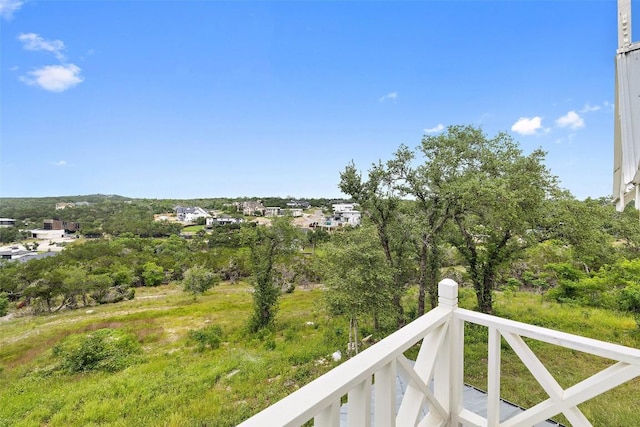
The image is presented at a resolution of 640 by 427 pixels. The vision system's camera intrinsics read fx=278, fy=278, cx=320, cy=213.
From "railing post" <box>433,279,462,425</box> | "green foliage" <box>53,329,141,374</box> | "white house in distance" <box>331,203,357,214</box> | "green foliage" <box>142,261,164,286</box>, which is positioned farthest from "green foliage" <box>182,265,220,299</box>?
"railing post" <box>433,279,462,425</box>

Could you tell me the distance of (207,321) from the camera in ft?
40.1

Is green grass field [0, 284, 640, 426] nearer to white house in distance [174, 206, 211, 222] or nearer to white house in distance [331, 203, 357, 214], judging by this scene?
white house in distance [331, 203, 357, 214]

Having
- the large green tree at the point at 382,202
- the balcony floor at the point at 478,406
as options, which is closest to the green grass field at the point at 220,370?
the balcony floor at the point at 478,406

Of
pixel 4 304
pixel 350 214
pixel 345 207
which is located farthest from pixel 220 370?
pixel 4 304

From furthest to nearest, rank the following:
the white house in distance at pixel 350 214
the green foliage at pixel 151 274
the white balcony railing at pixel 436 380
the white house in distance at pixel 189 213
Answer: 1. the white house in distance at pixel 189 213
2. the green foliage at pixel 151 274
3. the white house in distance at pixel 350 214
4. the white balcony railing at pixel 436 380

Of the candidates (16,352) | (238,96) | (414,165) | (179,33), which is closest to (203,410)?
(414,165)

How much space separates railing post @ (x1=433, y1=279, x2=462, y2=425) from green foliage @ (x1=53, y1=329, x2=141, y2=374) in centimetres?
1035

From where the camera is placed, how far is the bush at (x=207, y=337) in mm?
9234

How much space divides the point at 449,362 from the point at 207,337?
10.2 meters

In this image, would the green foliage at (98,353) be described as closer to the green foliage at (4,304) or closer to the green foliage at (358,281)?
the green foliage at (358,281)

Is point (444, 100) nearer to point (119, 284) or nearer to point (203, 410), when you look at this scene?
point (203, 410)

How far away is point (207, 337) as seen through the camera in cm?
969

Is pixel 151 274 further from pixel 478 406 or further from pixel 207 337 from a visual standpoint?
pixel 478 406

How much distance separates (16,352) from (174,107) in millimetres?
13633
